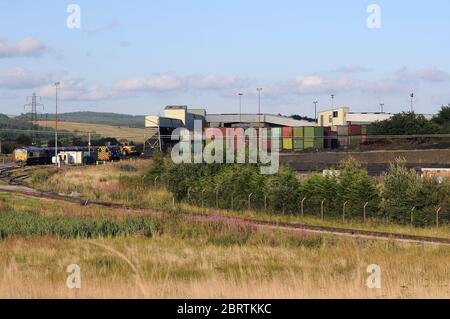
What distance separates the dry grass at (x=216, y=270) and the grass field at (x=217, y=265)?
3cm

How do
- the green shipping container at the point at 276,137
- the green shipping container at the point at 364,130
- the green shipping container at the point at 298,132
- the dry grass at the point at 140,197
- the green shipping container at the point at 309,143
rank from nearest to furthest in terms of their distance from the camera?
the dry grass at the point at 140,197
the green shipping container at the point at 309,143
the green shipping container at the point at 298,132
the green shipping container at the point at 276,137
the green shipping container at the point at 364,130

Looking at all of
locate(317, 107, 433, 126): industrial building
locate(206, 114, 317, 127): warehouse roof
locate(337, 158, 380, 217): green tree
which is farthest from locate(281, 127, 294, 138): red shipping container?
locate(337, 158, 380, 217): green tree

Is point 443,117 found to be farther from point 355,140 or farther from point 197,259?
point 197,259

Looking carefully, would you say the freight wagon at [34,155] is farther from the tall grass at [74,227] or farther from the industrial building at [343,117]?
the tall grass at [74,227]

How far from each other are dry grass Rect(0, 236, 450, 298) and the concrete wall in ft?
114

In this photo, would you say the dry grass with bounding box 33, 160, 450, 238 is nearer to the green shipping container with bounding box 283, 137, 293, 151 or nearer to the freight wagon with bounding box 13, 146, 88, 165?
the green shipping container with bounding box 283, 137, 293, 151

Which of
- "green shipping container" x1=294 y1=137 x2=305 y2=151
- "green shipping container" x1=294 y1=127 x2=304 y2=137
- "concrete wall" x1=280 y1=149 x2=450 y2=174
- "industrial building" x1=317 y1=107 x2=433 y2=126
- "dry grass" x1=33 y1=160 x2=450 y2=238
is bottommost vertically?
"dry grass" x1=33 y1=160 x2=450 y2=238

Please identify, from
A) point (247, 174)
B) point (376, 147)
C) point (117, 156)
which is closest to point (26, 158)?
point (117, 156)

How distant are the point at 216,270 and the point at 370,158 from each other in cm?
5168

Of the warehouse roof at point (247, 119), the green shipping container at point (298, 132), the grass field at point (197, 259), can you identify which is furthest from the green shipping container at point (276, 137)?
the grass field at point (197, 259)

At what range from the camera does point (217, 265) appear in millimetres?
18750

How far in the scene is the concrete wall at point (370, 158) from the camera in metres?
60.3

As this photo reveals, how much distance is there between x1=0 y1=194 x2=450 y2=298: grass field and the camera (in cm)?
1224

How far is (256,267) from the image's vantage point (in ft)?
59.8
